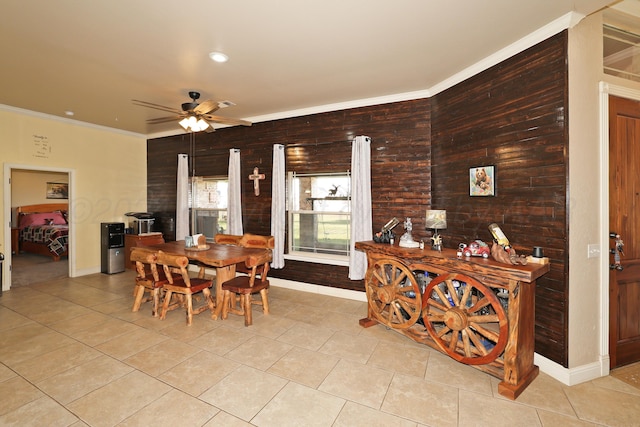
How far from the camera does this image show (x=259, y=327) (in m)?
3.21

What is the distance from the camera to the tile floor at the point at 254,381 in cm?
187

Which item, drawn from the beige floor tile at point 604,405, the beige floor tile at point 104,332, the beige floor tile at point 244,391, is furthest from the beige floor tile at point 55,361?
the beige floor tile at point 604,405

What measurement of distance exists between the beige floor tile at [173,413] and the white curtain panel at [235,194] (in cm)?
308

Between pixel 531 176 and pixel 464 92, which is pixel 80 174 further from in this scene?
pixel 531 176

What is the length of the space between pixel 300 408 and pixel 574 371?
2.18 meters

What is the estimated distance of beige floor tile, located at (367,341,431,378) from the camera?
2.41 meters

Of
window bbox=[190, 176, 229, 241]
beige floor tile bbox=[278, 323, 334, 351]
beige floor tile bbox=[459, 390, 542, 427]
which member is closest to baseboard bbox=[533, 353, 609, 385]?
beige floor tile bbox=[459, 390, 542, 427]

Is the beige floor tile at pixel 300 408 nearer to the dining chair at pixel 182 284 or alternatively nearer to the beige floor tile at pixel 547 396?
the beige floor tile at pixel 547 396

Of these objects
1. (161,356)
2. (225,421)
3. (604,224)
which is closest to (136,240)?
(161,356)

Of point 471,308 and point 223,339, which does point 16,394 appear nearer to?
point 223,339

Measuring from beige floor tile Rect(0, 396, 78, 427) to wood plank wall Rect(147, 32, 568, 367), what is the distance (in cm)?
304

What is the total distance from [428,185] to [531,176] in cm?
128

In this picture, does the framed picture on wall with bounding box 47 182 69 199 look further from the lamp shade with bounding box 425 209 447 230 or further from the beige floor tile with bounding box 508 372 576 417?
the beige floor tile with bounding box 508 372 576 417

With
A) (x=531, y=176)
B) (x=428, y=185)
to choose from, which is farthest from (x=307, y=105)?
(x=531, y=176)
